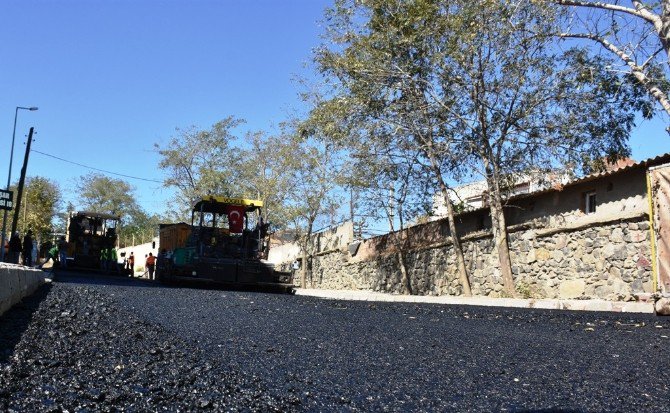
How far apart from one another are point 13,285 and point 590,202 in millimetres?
12559

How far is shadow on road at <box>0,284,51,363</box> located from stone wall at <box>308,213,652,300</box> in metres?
11.4

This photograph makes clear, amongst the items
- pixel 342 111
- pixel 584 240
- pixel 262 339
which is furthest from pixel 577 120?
pixel 262 339

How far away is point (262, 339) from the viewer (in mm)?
5000

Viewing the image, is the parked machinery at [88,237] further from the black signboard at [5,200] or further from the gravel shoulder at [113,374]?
the gravel shoulder at [113,374]

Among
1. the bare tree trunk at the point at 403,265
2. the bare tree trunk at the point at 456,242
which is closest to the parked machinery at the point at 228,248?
the bare tree trunk at the point at 456,242

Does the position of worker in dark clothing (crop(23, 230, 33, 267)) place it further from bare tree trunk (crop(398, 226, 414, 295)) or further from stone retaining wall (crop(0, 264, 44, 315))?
stone retaining wall (crop(0, 264, 44, 315))

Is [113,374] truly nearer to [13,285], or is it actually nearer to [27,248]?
[13,285]

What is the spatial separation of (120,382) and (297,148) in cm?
2544

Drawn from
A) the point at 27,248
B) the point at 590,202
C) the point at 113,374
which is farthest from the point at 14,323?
the point at 27,248

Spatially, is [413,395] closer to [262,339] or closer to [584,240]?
[262,339]

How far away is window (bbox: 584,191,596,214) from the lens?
46.7ft

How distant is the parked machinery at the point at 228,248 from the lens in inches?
649

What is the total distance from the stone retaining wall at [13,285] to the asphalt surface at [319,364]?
0.84ft

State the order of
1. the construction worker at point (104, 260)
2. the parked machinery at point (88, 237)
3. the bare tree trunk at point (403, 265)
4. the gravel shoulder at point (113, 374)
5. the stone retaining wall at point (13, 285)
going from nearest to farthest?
the gravel shoulder at point (113, 374) → the stone retaining wall at point (13, 285) → the bare tree trunk at point (403, 265) → the parked machinery at point (88, 237) → the construction worker at point (104, 260)
